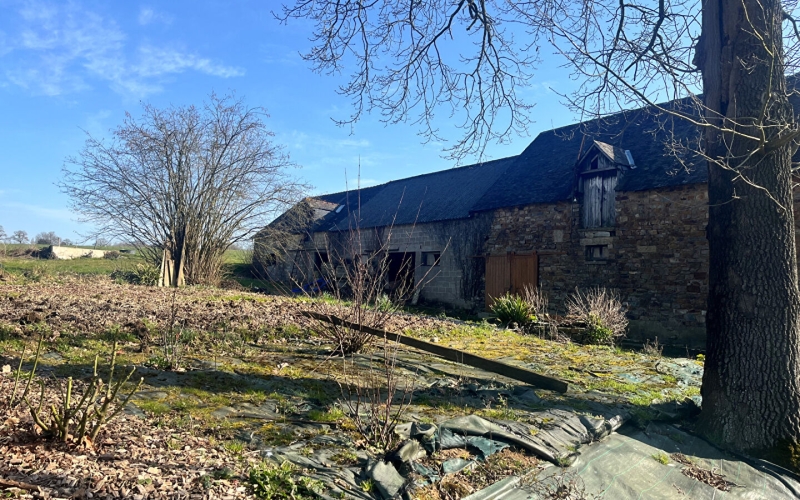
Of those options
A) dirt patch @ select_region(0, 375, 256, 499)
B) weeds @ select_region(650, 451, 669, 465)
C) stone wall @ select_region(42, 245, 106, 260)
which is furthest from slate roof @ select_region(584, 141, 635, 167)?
stone wall @ select_region(42, 245, 106, 260)

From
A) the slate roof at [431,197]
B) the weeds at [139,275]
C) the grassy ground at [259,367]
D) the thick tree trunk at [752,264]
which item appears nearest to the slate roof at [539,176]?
the slate roof at [431,197]

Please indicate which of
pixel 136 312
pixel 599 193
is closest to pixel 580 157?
pixel 599 193

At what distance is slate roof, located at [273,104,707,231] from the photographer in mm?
13570

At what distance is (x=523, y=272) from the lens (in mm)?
16188

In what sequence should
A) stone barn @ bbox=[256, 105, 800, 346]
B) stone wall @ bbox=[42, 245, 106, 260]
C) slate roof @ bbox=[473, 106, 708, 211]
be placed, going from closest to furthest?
stone barn @ bbox=[256, 105, 800, 346] < slate roof @ bbox=[473, 106, 708, 211] < stone wall @ bbox=[42, 245, 106, 260]

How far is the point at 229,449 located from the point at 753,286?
476 cm

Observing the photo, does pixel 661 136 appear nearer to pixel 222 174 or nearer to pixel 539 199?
pixel 539 199

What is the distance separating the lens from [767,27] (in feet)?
15.1

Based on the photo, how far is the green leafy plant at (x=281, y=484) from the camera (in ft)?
8.68

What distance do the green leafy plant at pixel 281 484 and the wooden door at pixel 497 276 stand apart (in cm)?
1404

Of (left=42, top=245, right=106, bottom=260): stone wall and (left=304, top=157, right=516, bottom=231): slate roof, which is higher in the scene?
(left=304, top=157, right=516, bottom=231): slate roof

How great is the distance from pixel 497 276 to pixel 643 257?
4957mm

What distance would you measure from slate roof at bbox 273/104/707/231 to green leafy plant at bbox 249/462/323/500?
7.75 m

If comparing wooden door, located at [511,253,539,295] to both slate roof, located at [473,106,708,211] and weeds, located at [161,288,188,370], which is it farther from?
weeds, located at [161,288,188,370]
